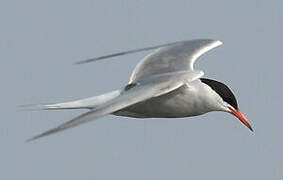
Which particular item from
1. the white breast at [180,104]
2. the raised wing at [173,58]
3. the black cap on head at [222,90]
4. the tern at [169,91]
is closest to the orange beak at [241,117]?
the tern at [169,91]

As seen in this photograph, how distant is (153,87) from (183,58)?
1.74 meters

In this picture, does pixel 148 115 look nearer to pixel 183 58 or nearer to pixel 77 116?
pixel 183 58

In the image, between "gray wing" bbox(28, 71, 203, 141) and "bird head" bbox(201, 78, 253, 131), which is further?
"bird head" bbox(201, 78, 253, 131)

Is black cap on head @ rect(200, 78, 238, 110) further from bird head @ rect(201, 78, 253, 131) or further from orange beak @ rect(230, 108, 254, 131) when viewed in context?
orange beak @ rect(230, 108, 254, 131)

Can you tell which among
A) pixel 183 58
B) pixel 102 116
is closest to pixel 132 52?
pixel 183 58

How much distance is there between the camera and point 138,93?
25.4 ft

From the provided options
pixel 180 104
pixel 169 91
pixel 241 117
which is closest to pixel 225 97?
pixel 241 117

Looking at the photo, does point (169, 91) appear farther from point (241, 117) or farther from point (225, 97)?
point (241, 117)

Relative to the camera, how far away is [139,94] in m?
7.69

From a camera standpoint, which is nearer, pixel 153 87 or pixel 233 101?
pixel 153 87

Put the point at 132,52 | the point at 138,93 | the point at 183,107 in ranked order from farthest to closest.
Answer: the point at 132,52 < the point at 183,107 < the point at 138,93

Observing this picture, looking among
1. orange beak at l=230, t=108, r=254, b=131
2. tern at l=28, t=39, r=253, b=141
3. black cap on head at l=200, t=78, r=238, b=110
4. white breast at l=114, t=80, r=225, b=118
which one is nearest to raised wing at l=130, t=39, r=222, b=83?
tern at l=28, t=39, r=253, b=141

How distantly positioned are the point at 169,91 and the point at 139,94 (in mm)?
443

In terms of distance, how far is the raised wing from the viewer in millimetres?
9373
